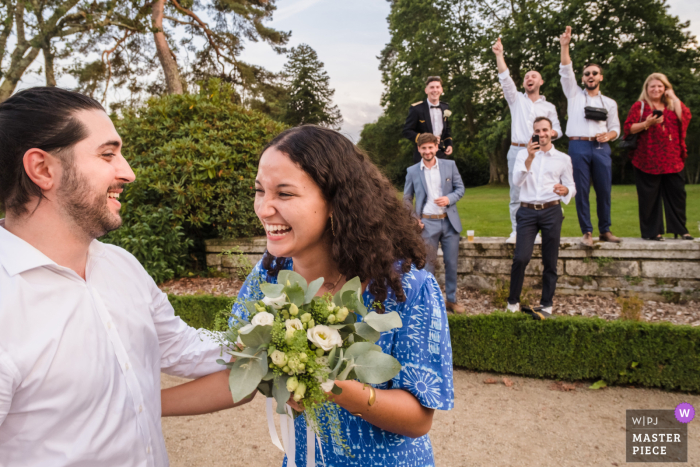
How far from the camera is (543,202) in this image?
212 inches

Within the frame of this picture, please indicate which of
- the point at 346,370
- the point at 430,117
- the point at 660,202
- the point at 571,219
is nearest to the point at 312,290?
the point at 346,370

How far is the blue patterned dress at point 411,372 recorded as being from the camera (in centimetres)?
161

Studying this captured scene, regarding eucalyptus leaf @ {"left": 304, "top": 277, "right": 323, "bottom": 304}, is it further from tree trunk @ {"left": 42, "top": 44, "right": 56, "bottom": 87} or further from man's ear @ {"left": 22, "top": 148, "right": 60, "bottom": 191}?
tree trunk @ {"left": 42, "top": 44, "right": 56, "bottom": 87}

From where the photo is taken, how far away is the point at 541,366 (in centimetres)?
466

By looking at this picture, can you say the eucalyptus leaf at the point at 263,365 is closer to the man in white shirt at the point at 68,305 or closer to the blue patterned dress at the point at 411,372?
the blue patterned dress at the point at 411,372

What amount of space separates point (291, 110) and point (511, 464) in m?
38.8

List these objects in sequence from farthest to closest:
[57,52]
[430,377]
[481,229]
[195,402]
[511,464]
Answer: [57,52] < [481,229] < [511,464] < [195,402] < [430,377]

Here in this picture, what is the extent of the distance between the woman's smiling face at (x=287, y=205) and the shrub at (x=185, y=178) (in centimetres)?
569

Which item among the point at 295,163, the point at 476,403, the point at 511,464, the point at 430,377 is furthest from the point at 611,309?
the point at 295,163

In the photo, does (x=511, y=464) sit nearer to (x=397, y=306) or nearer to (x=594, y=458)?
(x=594, y=458)

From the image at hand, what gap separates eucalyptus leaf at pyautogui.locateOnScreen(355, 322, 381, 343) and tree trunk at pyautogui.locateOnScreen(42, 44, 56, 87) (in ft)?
53.9

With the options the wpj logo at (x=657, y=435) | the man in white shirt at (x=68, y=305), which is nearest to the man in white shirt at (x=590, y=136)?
the wpj logo at (x=657, y=435)

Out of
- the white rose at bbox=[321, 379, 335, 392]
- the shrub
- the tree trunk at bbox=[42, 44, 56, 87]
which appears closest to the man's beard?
the white rose at bbox=[321, 379, 335, 392]

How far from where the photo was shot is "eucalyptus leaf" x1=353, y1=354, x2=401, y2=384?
4.17ft
